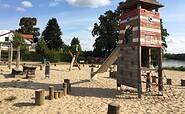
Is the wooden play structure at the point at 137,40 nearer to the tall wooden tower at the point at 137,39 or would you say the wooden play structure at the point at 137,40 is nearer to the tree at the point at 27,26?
the tall wooden tower at the point at 137,39

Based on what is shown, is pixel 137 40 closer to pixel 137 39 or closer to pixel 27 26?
pixel 137 39

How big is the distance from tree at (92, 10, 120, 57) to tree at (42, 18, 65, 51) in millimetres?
Answer: 18933

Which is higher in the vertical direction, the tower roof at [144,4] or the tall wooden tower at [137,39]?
the tower roof at [144,4]

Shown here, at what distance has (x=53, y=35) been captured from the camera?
2589 inches

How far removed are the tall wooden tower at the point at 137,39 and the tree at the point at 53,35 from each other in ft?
181

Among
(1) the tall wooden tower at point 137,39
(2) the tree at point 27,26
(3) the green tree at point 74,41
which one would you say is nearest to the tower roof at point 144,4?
(1) the tall wooden tower at point 137,39

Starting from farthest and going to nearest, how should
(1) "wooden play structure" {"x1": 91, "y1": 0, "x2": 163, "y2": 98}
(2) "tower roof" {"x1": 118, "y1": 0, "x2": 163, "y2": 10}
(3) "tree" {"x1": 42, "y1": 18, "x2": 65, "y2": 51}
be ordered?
(3) "tree" {"x1": 42, "y1": 18, "x2": 65, "y2": 51} < (2) "tower roof" {"x1": 118, "y1": 0, "x2": 163, "y2": 10} < (1) "wooden play structure" {"x1": 91, "y1": 0, "x2": 163, "y2": 98}

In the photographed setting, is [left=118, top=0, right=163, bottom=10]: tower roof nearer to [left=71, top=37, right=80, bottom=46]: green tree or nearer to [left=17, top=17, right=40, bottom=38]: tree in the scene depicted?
[left=71, top=37, right=80, bottom=46]: green tree

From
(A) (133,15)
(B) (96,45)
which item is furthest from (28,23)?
(A) (133,15)

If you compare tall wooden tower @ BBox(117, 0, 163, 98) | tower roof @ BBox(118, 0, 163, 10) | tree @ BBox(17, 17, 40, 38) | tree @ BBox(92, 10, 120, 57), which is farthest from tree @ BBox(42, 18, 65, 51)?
tall wooden tower @ BBox(117, 0, 163, 98)

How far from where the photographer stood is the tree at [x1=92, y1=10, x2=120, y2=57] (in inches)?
1802

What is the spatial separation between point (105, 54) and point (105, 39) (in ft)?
16.4

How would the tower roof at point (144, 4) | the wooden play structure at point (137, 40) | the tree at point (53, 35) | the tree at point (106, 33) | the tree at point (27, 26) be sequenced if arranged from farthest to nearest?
the tree at point (27, 26), the tree at point (53, 35), the tree at point (106, 33), the tower roof at point (144, 4), the wooden play structure at point (137, 40)

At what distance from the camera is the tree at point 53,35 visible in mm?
65188
